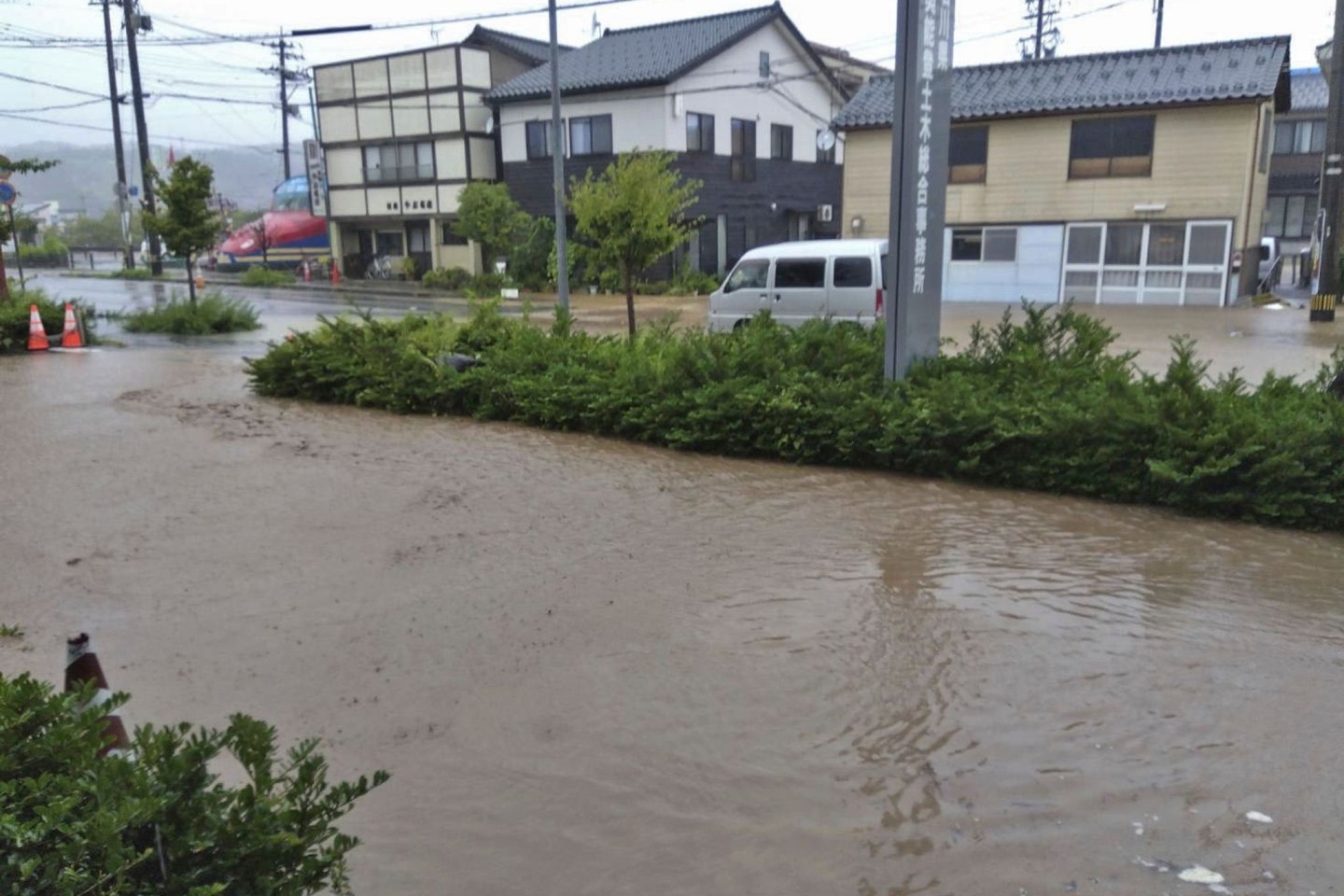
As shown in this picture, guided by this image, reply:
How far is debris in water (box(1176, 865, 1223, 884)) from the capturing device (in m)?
3.30

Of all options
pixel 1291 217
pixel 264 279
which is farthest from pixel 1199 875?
pixel 1291 217

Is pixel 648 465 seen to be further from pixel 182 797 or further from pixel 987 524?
pixel 182 797

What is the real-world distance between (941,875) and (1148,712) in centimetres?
159

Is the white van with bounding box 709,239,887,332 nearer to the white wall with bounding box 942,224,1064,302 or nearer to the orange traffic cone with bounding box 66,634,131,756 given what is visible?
the white wall with bounding box 942,224,1064,302

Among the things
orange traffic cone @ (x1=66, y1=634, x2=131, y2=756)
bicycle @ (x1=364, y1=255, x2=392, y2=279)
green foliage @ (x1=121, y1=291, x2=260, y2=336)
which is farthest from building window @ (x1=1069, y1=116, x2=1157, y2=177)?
orange traffic cone @ (x1=66, y1=634, x2=131, y2=756)

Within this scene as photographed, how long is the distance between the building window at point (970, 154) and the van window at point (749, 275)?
40.9ft

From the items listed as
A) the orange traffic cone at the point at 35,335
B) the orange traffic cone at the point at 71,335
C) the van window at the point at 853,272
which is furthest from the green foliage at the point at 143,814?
the orange traffic cone at the point at 71,335

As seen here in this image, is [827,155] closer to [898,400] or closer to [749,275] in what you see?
[749,275]

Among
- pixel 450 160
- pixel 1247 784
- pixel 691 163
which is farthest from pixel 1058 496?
pixel 450 160

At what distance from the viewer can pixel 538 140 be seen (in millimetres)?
34156

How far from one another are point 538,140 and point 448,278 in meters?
5.45

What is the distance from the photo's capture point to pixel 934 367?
30.9 feet

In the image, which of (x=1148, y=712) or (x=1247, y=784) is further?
(x=1148, y=712)

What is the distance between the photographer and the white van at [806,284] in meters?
15.8
